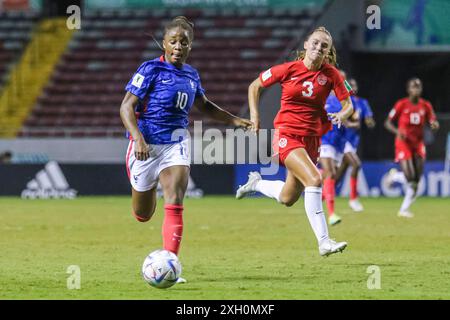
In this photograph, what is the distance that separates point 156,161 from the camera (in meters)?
9.80

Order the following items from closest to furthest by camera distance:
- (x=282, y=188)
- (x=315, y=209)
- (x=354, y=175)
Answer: (x=315, y=209) → (x=282, y=188) → (x=354, y=175)

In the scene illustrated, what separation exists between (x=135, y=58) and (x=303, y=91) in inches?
862

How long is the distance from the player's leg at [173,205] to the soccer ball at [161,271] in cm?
34

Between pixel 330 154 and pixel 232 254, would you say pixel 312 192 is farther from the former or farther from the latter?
pixel 330 154

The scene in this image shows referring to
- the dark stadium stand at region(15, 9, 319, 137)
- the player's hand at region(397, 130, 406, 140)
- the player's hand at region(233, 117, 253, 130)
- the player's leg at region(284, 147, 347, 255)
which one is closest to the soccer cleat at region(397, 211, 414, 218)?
the player's hand at region(397, 130, 406, 140)

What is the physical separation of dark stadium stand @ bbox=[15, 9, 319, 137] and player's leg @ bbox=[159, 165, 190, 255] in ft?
66.5

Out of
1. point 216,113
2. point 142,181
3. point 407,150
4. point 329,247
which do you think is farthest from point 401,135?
point 142,181

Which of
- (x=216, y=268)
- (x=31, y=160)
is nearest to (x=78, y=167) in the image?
(x=31, y=160)

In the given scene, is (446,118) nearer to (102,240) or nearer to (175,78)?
(102,240)

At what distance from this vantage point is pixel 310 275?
10.3 metres

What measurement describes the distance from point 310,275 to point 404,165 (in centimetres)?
1014

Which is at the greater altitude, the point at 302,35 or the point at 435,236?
the point at 302,35

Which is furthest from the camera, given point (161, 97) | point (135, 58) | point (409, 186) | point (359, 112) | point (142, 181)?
point (135, 58)

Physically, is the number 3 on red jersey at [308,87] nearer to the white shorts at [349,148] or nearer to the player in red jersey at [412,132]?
the player in red jersey at [412,132]
